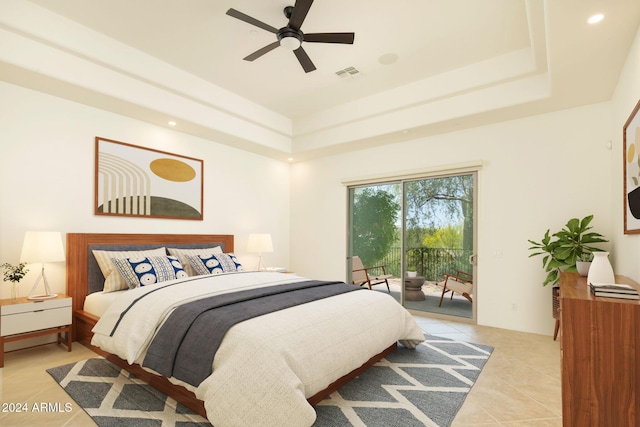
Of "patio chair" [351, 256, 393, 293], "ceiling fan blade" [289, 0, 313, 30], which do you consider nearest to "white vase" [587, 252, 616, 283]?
"ceiling fan blade" [289, 0, 313, 30]

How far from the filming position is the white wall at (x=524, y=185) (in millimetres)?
3598

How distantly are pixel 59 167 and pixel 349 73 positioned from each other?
336 cm

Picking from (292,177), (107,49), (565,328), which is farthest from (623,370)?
(292,177)

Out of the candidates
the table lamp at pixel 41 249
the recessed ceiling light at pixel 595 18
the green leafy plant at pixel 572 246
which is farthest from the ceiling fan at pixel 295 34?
the green leafy plant at pixel 572 246

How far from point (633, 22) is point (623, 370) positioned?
7.34 feet

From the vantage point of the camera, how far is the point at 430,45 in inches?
135

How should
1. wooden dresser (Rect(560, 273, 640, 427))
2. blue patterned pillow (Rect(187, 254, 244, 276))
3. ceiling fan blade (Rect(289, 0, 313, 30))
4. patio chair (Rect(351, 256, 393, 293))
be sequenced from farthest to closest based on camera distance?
patio chair (Rect(351, 256, 393, 293)), blue patterned pillow (Rect(187, 254, 244, 276)), ceiling fan blade (Rect(289, 0, 313, 30)), wooden dresser (Rect(560, 273, 640, 427))

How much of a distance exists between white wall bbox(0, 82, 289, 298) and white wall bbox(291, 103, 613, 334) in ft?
10.5

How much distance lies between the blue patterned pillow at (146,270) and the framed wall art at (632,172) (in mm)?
4056

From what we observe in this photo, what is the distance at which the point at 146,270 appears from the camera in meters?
3.45

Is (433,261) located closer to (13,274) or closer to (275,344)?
(275,344)

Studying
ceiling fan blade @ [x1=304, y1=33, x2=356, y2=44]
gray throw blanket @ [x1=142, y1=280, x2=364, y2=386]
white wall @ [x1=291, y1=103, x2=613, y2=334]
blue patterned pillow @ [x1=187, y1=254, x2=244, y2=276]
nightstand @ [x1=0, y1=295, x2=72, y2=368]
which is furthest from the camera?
blue patterned pillow @ [x1=187, y1=254, x2=244, y2=276]

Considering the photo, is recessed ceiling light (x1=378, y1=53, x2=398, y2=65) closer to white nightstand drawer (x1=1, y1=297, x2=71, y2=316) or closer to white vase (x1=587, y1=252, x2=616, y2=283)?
white vase (x1=587, y1=252, x2=616, y2=283)

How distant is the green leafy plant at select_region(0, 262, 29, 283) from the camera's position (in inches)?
117
